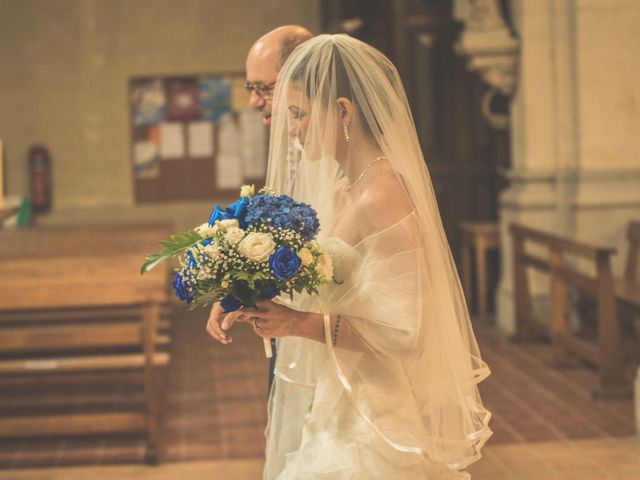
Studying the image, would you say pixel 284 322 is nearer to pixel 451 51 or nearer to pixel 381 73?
pixel 381 73

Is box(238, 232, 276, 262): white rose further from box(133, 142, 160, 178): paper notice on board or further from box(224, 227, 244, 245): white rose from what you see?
box(133, 142, 160, 178): paper notice on board

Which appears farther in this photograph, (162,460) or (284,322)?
(162,460)

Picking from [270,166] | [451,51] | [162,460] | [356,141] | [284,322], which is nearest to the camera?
[284,322]

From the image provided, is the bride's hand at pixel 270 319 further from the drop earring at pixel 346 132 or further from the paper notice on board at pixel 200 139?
the paper notice on board at pixel 200 139

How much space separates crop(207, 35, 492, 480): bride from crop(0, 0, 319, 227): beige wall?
349 inches

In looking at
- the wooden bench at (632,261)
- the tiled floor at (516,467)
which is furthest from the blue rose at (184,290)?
the wooden bench at (632,261)

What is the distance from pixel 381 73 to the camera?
2.39m

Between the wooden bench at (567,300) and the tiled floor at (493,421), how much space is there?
0.49 feet

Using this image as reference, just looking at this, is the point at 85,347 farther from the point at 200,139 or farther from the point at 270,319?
the point at 200,139

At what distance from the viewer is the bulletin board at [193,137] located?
36.7 feet

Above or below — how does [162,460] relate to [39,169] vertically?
below

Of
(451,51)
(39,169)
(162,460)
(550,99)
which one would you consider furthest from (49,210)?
(162,460)

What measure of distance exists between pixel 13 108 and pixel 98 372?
6498 millimetres

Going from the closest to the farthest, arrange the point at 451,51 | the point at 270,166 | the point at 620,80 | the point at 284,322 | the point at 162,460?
the point at 284,322 < the point at 270,166 < the point at 162,460 < the point at 620,80 < the point at 451,51
